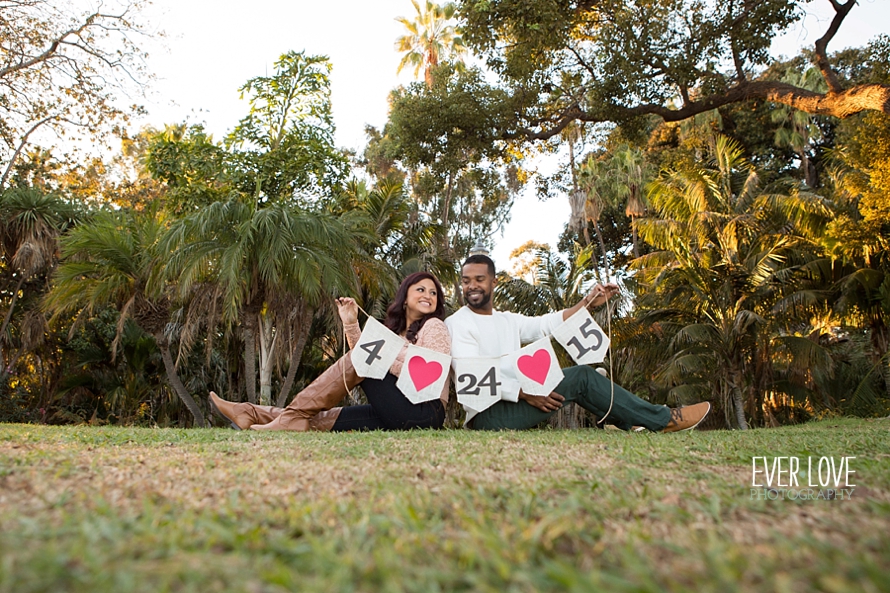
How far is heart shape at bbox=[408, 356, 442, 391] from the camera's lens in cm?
564

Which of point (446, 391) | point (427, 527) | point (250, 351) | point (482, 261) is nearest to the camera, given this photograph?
point (427, 527)

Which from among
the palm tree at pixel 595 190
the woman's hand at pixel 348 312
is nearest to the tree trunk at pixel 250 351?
the woman's hand at pixel 348 312

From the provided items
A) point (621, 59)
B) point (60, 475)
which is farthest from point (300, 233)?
point (60, 475)

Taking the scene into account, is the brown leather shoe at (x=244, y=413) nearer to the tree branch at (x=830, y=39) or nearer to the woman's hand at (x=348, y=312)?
the woman's hand at (x=348, y=312)

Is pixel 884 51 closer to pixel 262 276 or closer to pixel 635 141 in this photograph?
pixel 635 141

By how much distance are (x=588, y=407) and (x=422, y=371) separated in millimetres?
1486

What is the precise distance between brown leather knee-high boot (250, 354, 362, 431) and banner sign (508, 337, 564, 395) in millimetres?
1423

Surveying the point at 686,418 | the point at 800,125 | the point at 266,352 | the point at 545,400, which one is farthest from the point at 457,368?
the point at 800,125

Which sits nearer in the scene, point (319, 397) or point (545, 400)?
point (545, 400)

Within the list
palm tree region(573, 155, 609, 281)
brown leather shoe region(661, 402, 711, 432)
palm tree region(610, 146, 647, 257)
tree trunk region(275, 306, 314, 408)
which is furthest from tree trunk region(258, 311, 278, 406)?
palm tree region(610, 146, 647, 257)

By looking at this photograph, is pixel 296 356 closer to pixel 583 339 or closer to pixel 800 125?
pixel 583 339

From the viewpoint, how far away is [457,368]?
5727 millimetres

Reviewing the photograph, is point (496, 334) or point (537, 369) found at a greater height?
point (496, 334)

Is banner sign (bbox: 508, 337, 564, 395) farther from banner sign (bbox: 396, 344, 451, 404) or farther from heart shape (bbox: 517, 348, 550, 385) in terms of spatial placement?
banner sign (bbox: 396, 344, 451, 404)
